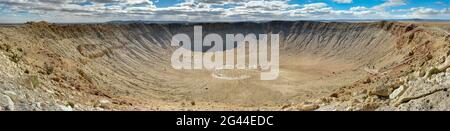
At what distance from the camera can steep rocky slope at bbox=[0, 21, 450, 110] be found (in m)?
13.0

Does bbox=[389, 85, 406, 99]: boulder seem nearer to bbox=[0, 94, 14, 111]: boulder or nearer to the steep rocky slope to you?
the steep rocky slope

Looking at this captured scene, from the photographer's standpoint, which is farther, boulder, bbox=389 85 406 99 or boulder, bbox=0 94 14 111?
boulder, bbox=389 85 406 99

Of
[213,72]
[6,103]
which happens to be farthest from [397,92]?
[213,72]

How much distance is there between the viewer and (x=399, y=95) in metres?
11.8

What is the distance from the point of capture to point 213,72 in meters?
52.2

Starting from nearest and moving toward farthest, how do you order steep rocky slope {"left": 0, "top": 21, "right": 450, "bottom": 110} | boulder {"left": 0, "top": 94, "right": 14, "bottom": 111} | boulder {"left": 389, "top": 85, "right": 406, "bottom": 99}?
boulder {"left": 0, "top": 94, "right": 14, "bottom": 111}, boulder {"left": 389, "top": 85, "right": 406, "bottom": 99}, steep rocky slope {"left": 0, "top": 21, "right": 450, "bottom": 110}

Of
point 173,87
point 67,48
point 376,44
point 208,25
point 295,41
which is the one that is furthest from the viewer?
point 208,25

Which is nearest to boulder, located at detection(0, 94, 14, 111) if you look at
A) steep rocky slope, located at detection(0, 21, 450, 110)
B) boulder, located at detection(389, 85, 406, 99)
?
steep rocky slope, located at detection(0, 21, 450, 110)

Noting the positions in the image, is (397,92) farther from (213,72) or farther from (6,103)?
(213,72)

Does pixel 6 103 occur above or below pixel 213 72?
above

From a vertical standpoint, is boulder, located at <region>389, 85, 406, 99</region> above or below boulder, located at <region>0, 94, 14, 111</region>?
below

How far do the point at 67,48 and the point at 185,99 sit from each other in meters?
17.0
